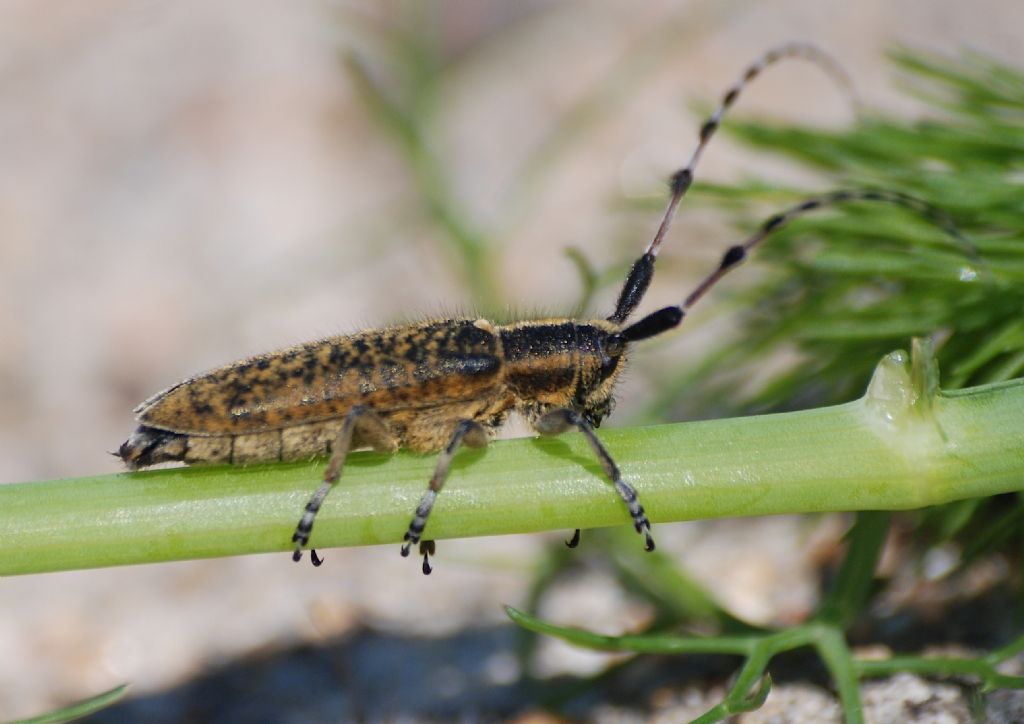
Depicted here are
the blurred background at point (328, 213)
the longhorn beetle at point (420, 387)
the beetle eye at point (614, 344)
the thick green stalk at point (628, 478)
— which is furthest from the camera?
the blurred background at point (328, 213)

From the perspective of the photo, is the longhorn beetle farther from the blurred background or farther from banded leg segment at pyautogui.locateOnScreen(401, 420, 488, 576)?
the blurred background

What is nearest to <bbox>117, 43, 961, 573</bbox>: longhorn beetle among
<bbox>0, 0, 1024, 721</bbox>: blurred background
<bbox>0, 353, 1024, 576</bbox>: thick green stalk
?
<bbox>0, 353, 1024, 576</bbox>: thick green stalk

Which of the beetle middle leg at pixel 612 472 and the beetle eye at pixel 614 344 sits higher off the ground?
the beetle eye at pixel 614 344

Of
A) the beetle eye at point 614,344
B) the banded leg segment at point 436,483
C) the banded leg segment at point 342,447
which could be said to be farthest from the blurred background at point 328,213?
the banded leg segment at point 436,483

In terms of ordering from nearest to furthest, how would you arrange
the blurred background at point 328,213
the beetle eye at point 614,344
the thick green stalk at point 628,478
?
the thick green stalk at point 628,478 < the beetle eye at point 614,344 < the blurred background at point 328,213

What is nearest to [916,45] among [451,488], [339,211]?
[339,211]

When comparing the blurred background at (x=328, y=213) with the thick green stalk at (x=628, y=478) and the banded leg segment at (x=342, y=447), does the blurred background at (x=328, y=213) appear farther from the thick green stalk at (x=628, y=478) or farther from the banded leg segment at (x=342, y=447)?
the thick green stalk at (x=628, y=478)

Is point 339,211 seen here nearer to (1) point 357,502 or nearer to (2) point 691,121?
(2) point 691,121

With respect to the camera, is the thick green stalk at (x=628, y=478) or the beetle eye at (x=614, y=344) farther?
the beetle eye at (x=614, y=344)
